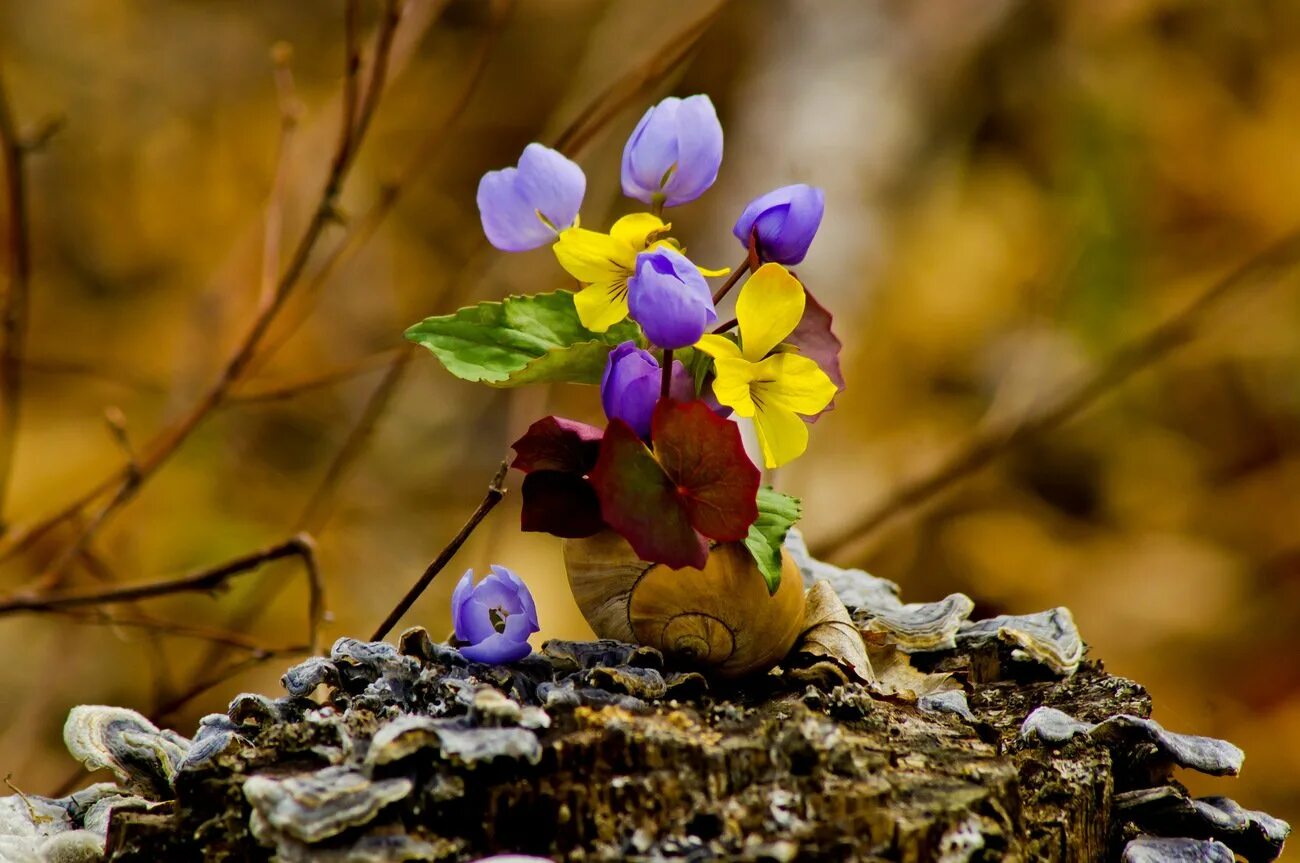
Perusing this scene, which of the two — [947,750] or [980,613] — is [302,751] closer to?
[947,750]

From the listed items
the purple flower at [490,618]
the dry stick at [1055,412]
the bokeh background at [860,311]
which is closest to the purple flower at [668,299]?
the purple flower at [490,618]

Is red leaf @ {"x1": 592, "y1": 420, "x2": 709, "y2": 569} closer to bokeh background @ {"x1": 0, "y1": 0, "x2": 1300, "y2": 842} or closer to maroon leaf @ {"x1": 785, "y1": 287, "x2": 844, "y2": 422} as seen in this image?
maroon leaf @ {"x1": 785, "y1": 287, "x2": 844, "y2": 422}

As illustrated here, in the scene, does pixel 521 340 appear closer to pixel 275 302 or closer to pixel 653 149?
pixel 653 149

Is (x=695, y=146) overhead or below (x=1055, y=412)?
below

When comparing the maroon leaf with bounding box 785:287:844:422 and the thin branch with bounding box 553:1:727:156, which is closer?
the maroon leaf with bounding box 785:287:844:422

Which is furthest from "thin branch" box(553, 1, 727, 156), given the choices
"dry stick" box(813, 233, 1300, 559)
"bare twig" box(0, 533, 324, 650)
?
"dry stick" box(813, 233, 1300, 559)

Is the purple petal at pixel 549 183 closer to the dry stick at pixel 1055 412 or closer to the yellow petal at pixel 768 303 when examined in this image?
the yellow petal at pixel 768 303

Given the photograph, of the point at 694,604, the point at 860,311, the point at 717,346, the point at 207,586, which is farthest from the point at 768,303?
the point at 860,311
